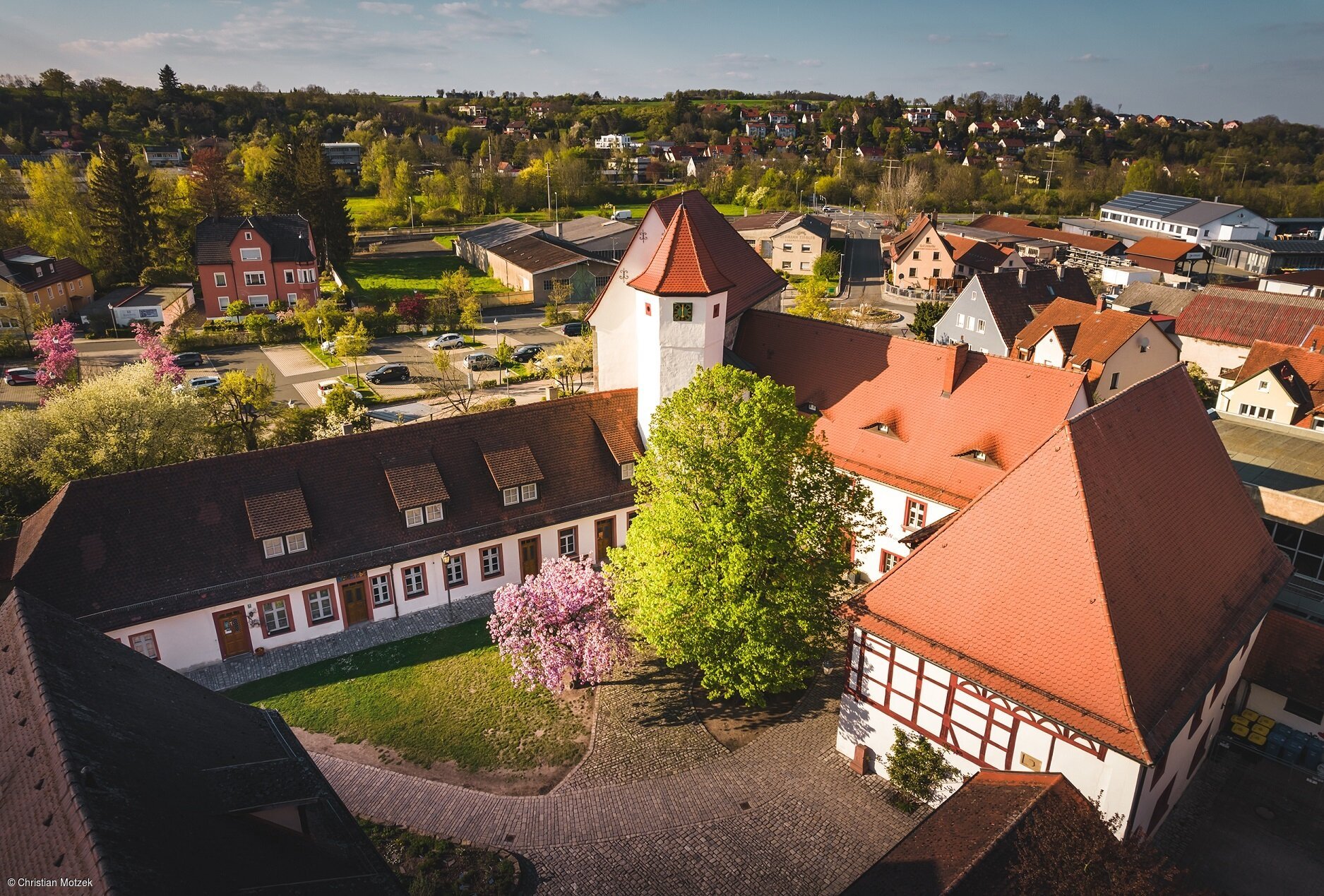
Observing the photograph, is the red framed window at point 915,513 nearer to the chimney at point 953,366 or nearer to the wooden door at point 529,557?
the chimney at point 953,366

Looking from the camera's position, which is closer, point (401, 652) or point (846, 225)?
point (401, 652)

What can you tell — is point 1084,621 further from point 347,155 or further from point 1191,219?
point 347,155

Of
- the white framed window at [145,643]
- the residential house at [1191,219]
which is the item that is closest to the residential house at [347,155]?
the residential house at [1191,219]

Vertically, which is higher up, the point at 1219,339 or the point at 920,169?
the point at 920,169

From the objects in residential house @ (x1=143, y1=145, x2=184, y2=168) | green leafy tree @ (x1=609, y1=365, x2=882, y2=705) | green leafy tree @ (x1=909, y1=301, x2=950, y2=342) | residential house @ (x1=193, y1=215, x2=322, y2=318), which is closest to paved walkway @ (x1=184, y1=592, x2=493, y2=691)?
green leafy tree @ (x1=609, y1=365, x2=882, y2=705)

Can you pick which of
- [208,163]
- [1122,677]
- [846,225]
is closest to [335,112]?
[208,163]

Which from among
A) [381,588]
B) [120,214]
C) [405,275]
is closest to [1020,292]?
[381,588]

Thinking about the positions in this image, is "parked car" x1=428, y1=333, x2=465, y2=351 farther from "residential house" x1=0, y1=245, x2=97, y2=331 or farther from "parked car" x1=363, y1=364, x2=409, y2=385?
"residential house" x1=0, y1=245, x2=97, y2=331

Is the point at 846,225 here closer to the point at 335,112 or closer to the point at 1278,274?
the point at 1278,274
